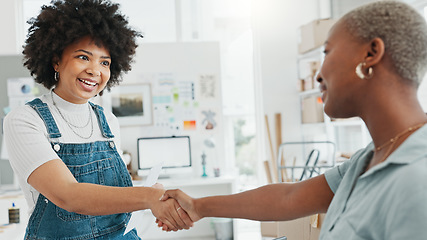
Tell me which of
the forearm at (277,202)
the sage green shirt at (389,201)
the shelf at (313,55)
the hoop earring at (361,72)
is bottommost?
the forearm at (277,202)

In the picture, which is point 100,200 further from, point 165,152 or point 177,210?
point 165,152

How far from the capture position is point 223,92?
532cm

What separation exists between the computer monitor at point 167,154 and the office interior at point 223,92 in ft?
0.07

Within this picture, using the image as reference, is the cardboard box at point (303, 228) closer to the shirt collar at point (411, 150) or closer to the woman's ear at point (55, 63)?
the shirt collar at point (411, 150)

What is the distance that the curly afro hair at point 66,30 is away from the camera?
1.62 m

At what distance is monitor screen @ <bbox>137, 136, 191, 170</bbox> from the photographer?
461 cm

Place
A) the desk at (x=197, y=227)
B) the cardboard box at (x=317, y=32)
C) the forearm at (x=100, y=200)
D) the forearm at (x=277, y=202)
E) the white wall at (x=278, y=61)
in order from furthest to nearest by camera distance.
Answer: the white wall at (x=278, y=61), the desk at (x=197, y=227), the cardboard box at (x=317, y=32), the forearm at (x=100, y=200), the forearm at (x=277, y=202)

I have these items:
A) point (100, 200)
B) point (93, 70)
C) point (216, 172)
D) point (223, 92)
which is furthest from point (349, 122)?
point (100, 200)

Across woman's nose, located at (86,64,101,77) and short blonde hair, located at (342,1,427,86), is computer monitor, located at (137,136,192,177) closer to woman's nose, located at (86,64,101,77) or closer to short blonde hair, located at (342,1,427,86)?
woman's nose, located at (86,64,101,77)

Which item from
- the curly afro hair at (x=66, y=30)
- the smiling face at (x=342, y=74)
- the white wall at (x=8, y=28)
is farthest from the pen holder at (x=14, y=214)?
the white wall at (x=8, y=28)

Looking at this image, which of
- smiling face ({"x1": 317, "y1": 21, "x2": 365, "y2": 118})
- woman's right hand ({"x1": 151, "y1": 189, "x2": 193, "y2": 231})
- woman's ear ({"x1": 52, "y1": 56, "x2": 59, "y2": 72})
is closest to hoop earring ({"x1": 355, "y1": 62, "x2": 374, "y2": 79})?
smiling face ({"x1": 317, "y1": 21, "x2": 365, "y2": 118})

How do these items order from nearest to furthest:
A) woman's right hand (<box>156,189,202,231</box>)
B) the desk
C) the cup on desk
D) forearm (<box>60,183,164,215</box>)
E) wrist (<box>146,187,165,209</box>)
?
forearm (<box>60,183,164,215</box>), wrist (<box>146,187,165,209</box>), woman's right hand (<box>156,189,202,231</box>), the cup on desk, the desk

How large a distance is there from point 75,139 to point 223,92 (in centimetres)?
379

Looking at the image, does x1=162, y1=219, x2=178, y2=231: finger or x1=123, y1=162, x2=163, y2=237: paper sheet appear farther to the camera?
x1=162, y1=219, x2=178, y2=231: finger
